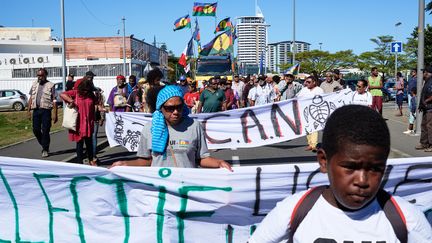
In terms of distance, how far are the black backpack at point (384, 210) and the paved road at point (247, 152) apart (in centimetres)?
824

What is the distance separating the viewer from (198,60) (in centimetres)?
2942

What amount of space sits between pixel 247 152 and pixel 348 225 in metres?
10.2

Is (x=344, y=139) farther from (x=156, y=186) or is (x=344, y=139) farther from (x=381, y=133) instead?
(x=156, y=186)

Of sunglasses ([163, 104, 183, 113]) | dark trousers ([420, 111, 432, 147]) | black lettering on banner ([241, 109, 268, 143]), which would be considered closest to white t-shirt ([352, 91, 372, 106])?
dark trousers ([420, 111, 432, 147])

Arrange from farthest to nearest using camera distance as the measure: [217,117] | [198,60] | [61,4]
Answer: [198,60], [61,4], [217,117]

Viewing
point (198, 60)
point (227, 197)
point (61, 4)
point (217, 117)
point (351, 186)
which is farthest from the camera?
point (198, 60)

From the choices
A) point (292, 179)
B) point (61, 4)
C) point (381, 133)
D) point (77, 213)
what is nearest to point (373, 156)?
point (381, 133)

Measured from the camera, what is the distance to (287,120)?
10406 millimetres

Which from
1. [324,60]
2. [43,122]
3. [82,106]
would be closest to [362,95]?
[82,106]

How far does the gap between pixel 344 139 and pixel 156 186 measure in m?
2.23

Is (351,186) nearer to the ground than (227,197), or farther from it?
farther from it

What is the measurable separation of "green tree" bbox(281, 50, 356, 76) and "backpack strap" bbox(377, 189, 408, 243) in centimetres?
7674

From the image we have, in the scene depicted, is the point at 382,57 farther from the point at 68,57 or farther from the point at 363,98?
the point at 363,98

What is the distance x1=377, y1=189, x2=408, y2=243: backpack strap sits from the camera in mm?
1969
